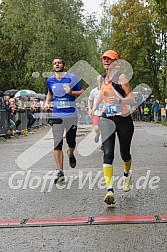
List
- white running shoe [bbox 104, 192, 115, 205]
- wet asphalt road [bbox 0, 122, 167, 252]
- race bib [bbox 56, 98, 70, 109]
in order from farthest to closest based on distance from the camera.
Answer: race bib [bbox 56, 98, 70, 109]
white running shoe [bbox 104, 192, 115, 205]
wet asphalt road [bbox 0, 122, 167, 252]

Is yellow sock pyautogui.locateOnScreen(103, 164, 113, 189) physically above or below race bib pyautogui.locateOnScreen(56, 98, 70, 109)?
below

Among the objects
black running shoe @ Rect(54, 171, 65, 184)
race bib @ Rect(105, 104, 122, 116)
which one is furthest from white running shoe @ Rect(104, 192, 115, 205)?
black running shoe @ Rect(54, 171, 65, 184)

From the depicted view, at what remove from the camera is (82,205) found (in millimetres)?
6797

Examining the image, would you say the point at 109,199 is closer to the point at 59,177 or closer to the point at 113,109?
the point at 113,109

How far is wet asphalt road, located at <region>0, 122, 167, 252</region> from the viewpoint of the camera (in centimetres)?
498

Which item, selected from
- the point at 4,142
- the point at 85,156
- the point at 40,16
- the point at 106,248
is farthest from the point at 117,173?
the point at 40,16

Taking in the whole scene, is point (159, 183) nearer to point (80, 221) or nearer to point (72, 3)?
point (80, 221)

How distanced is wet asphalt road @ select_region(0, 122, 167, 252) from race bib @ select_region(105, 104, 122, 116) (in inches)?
42.6

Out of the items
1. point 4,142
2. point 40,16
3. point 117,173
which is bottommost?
point 4,142

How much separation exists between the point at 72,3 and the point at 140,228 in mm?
45655

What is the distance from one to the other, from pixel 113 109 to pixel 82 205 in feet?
4.07

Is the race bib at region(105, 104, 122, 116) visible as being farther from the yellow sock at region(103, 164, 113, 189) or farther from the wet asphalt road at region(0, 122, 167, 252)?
the wet asphalt road at region(0, 122, 167, 252)

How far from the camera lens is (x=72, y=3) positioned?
49.6m

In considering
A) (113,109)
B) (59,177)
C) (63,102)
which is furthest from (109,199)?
(63,102)
